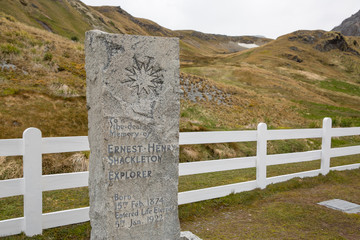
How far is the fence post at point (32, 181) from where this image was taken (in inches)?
167

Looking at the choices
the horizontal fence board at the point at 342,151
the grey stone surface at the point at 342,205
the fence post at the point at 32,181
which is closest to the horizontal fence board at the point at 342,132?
the horizontal fence board at the point at 342,151

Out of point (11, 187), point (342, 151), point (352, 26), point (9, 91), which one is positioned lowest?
point (342, 151)

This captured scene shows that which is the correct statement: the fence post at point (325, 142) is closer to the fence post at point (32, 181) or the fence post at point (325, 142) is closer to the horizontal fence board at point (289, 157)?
the horizontal fence board at point (289, 157)

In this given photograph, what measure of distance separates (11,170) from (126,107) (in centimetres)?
459

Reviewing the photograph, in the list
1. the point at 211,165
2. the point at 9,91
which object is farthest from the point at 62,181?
the point at 9,91

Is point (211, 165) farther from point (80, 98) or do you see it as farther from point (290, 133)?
point (80, 98)

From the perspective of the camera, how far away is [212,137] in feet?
20.4

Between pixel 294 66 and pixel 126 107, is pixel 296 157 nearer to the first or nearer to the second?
pixel 126 107

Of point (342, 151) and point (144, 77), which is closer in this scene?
point (144, 77)

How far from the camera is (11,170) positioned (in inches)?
261

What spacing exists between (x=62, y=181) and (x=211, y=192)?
2.95 metres

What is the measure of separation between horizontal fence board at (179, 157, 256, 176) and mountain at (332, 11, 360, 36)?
673 ft

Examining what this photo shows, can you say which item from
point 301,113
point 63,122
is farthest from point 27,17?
point 63,122

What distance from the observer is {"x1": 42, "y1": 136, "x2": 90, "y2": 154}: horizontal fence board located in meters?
4.52
